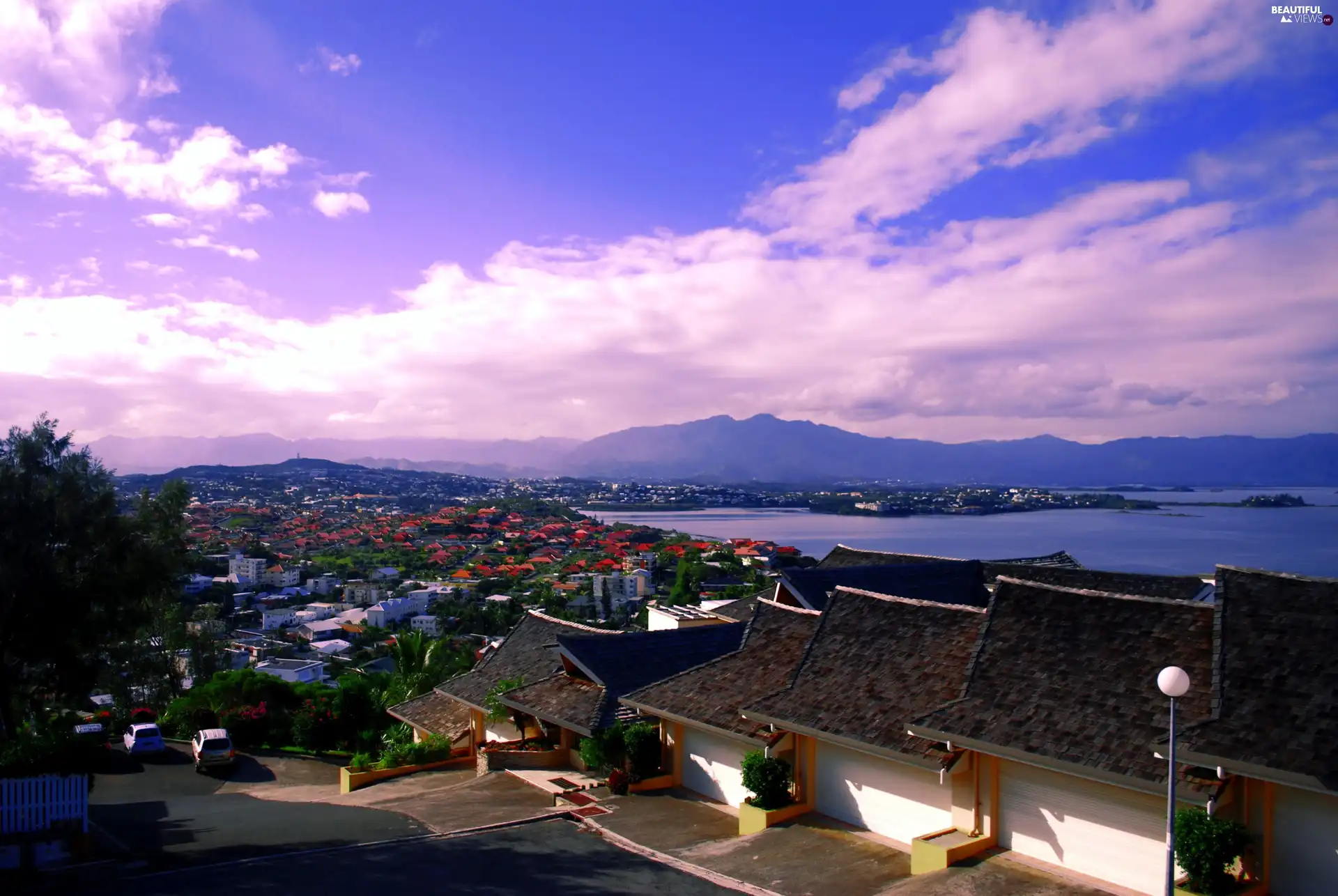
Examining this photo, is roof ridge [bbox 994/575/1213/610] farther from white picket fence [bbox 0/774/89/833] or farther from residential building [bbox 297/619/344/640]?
residential building [bbox 297/619/344/640]

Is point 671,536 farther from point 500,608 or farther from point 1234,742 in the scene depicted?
point 1234,742

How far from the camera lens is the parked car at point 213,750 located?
78.0ft

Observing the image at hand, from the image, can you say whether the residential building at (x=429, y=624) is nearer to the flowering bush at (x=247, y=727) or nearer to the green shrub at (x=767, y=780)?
the flowering bush at (x=247, y=727)

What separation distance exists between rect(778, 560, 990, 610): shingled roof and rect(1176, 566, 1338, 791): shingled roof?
414 inches

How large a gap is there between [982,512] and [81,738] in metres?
144

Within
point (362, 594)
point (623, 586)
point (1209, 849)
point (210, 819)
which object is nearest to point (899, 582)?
point (1209, 849)

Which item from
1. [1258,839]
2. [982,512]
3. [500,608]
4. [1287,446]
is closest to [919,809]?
[1258,839]

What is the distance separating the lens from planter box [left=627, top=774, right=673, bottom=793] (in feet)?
52.1

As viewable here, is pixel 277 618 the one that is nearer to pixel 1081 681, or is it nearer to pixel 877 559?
pixel 877 559

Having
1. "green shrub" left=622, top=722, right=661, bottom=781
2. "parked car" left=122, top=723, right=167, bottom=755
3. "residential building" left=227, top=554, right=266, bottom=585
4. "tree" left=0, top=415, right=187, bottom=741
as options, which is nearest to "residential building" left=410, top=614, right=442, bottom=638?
"residential building" left=227, top=554, right=266, bottom=585

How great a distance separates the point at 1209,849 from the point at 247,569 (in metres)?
102

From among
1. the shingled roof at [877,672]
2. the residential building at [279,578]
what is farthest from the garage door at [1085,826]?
the residential building at [279,578]

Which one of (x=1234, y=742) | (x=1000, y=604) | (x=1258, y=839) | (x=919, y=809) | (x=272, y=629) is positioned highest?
(x=1000, y=604)

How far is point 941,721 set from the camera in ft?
37.8
